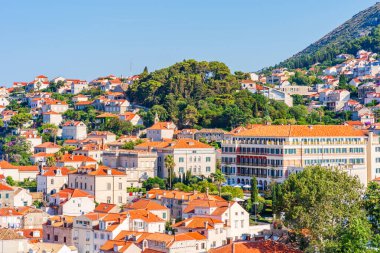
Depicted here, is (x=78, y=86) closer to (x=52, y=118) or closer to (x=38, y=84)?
(x=38, y=84)

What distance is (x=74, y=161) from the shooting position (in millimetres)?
90688

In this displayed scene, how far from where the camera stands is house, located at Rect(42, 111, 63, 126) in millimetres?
118438

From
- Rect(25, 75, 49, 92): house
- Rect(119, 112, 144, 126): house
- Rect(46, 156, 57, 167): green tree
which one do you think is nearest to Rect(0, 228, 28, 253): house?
Rect(46, 156, 57, 167): green tree

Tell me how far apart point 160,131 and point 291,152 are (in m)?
24.6

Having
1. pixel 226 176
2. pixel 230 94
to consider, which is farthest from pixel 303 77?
pixel 226 176

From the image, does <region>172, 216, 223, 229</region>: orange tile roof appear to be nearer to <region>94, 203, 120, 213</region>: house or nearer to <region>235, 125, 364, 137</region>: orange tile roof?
<region>94, 203, 120, 213</region>: house

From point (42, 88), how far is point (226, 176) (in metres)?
72.6

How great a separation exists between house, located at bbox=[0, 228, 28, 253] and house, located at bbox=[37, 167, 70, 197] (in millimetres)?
26339

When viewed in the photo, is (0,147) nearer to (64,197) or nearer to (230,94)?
(230,94)

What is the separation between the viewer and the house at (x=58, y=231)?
203 feet

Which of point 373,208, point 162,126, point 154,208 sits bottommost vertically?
point 154,208

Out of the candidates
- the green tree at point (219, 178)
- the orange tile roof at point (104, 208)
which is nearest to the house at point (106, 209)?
the orange tile roof at point (104, 208)

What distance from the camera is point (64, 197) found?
240 feet

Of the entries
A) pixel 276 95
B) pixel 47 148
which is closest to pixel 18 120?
pixel 47 148
